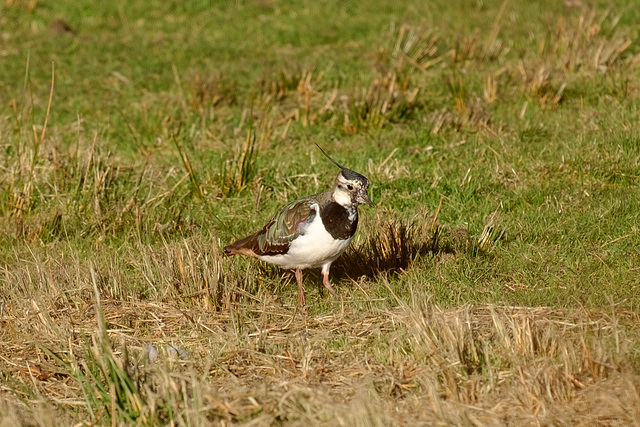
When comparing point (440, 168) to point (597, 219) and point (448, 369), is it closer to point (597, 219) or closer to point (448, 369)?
point (597, 219)

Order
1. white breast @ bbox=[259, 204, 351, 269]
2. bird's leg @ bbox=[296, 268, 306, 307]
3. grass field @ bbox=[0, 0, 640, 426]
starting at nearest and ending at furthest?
grass field @ bbox=[0, 0, 640, 426] → white breast @ bbox=[259, 204, 351, 269] → bird's leg @ bbox=[296, 268, 306, 307]

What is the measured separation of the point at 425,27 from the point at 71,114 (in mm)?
4176

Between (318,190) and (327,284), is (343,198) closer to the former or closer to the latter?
(327,284)

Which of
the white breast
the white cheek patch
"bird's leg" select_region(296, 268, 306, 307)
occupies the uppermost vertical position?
the white cheek patch

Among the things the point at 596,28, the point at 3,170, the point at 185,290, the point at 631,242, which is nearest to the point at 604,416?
the point at 631,242

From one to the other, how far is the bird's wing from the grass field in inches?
11.0

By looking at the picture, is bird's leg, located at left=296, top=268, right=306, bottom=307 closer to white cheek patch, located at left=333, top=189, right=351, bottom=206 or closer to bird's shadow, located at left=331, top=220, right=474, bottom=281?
bird's shadow, located at left=331, top=220, right=474, bottom=281

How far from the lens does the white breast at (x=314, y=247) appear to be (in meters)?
5.26

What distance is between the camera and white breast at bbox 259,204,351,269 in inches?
207

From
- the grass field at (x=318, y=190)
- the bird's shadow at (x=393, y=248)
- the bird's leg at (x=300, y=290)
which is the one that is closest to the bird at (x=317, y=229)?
the bird's leg at (x=300, y=290)

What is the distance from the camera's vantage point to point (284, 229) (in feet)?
17.9

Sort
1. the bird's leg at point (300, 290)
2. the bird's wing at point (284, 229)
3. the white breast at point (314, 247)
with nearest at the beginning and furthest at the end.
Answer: the white breast at point (314, 247)
the bird's wing at point (284, 229)
the bird's leg at point (300, 290)

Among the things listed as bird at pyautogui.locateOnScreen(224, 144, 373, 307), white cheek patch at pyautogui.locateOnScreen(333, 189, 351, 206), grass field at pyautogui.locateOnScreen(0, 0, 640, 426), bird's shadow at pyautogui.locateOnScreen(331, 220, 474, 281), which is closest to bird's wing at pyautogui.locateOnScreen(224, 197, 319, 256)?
bird at pyautogui.locateOnScreen(224, 144, 373, 307)

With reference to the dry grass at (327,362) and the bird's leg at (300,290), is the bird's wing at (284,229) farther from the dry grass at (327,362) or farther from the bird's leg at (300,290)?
the dry grass at (327,362)
